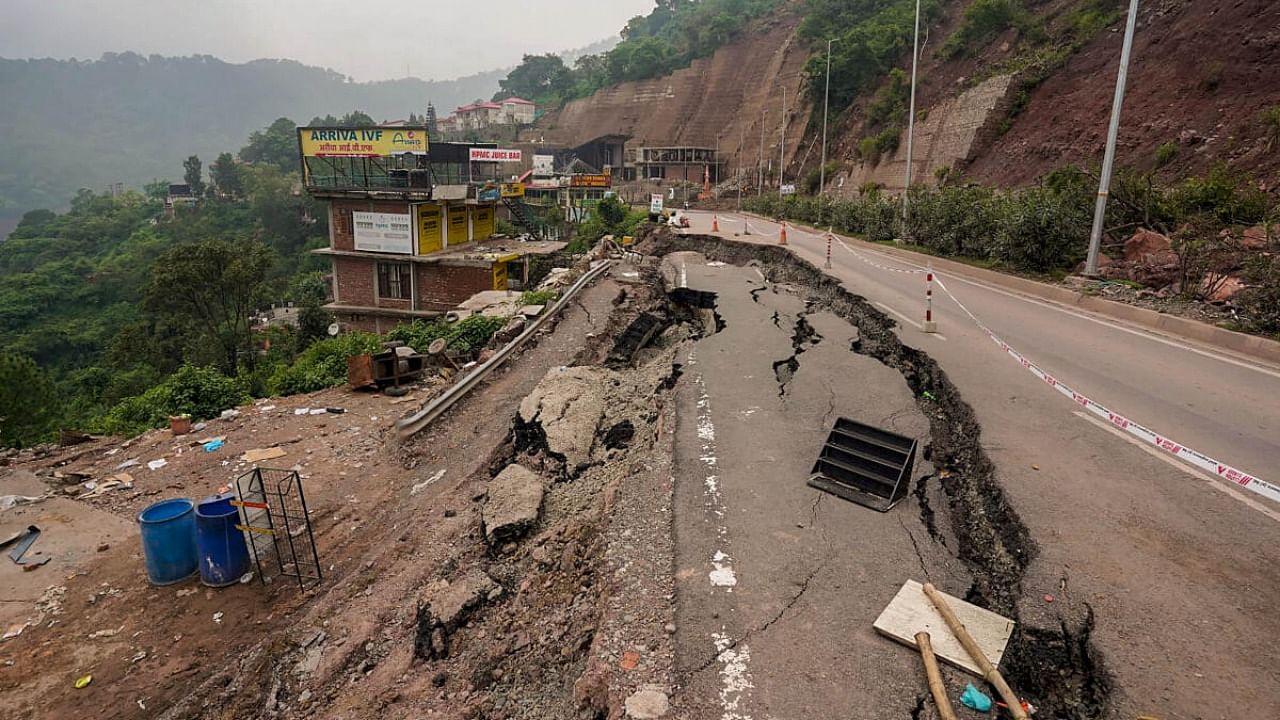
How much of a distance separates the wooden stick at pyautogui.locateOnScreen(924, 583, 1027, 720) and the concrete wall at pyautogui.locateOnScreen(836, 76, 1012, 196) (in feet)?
129

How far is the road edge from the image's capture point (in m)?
9.35

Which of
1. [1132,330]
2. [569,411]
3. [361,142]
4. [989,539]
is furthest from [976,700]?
[361,142]

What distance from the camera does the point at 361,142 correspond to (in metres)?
29.4

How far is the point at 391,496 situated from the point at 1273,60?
1185 inches

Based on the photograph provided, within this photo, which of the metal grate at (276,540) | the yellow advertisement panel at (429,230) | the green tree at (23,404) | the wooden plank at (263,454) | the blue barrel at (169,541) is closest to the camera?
the metal grate at (276,540)

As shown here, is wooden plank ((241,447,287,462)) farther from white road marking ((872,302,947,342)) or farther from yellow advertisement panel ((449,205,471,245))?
yellow advertisement panel ((449,205,471,245))

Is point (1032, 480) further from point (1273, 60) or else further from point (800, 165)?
point (800, 165)

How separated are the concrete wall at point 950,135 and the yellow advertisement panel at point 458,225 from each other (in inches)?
1058

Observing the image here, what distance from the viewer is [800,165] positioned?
217 ft

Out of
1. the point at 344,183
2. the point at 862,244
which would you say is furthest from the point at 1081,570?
the point at 344,183

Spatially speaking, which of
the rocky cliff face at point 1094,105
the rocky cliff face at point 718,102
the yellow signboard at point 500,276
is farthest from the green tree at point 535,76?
the yellow signboard at point 500,276

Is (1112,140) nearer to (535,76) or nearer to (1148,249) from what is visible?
(1148,249)

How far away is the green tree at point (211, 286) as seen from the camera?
26703mm

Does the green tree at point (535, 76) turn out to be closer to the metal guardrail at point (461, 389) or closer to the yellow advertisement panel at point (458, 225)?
the yellow advertisement panel at point (458, 225)
